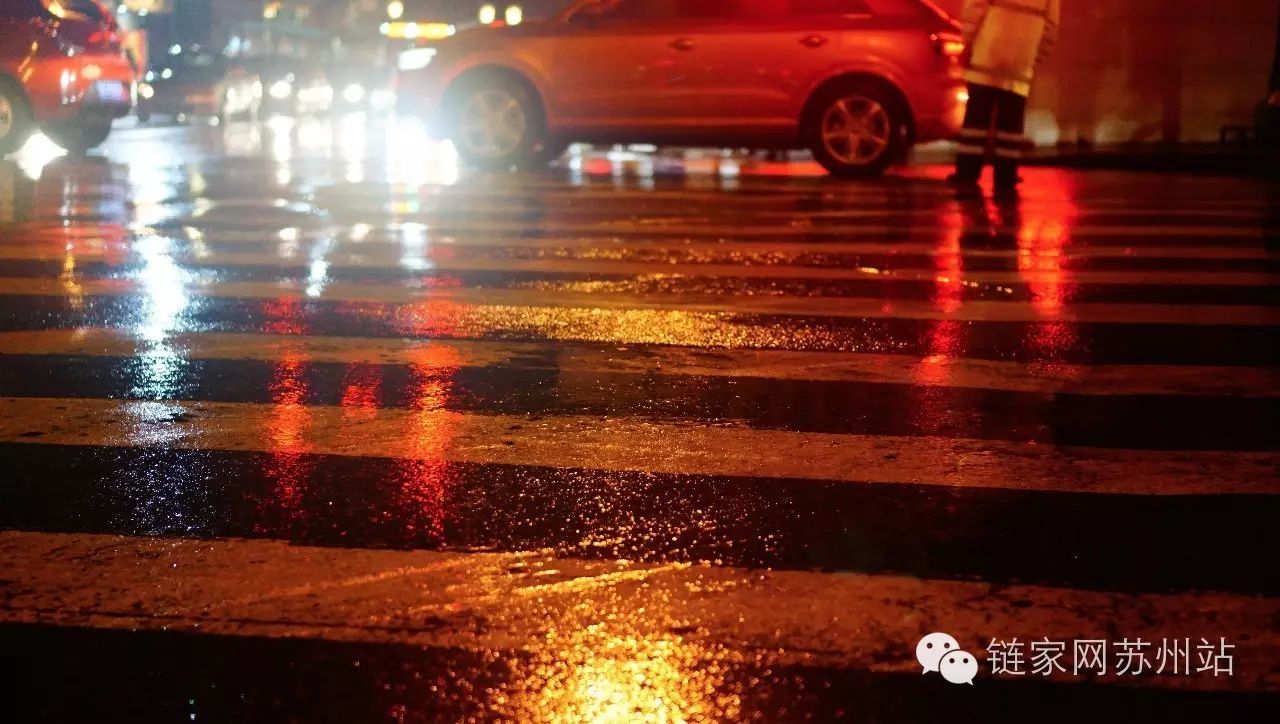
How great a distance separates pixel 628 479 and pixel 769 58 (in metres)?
10.2

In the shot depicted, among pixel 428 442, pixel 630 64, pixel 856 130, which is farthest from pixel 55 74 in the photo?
pixel 428 442

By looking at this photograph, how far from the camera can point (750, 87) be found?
46.1ft

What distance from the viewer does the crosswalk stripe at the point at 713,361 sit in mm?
5457

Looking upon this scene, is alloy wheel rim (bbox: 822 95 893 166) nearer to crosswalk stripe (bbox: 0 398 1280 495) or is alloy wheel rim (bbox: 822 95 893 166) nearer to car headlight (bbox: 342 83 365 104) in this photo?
crosswalk stripe (bbox: 0 398 1280 495)

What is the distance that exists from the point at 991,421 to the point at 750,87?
31.2ft

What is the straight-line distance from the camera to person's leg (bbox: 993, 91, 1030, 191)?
12750 millimetres

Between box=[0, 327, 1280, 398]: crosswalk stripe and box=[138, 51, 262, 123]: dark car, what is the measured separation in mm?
20722

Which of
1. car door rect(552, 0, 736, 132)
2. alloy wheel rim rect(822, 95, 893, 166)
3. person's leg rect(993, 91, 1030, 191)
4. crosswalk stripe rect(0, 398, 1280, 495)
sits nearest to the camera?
crosswalk stripe rect(0, 398, 1280, 495)

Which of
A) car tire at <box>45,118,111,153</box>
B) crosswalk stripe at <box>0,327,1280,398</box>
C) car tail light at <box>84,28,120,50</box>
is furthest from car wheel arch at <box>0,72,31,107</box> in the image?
crosswalk stripe at <box>0,327,1280,398</box>

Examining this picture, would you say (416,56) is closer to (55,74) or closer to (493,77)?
(493,77)

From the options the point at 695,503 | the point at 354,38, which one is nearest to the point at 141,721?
the point at 695,503

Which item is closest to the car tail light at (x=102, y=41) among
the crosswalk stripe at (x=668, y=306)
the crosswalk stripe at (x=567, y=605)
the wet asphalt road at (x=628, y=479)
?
the wet asphalt road at (x=628, y=479)

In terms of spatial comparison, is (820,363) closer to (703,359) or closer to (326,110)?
(703,359)

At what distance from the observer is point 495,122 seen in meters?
14.6
